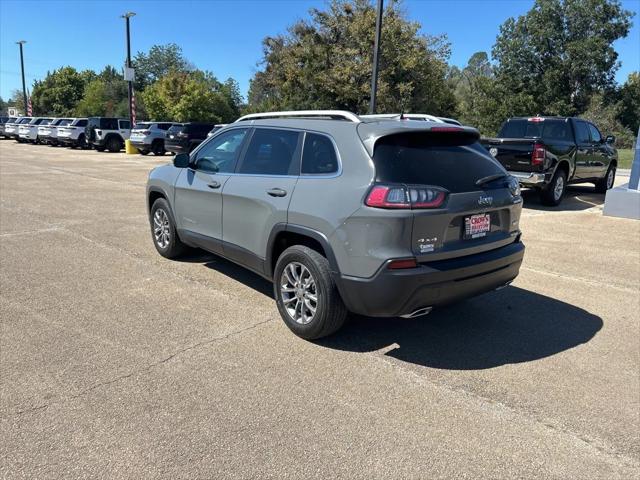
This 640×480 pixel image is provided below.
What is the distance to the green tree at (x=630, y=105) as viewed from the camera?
41.7m

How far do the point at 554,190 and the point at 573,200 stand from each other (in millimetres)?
2053

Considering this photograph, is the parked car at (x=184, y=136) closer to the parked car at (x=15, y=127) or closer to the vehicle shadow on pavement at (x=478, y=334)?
the parked car at (x=15, y=127)

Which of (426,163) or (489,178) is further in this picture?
(489,178)

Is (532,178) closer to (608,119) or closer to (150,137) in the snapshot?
(150,137)

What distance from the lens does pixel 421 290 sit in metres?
3.46

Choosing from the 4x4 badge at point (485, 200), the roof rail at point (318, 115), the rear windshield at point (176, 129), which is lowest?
the 4x4 badge at point (485, 200)

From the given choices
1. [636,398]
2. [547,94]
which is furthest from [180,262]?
[547,94]

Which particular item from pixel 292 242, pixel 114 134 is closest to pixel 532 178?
pixel 292 242

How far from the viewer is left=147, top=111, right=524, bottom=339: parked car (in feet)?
11.3

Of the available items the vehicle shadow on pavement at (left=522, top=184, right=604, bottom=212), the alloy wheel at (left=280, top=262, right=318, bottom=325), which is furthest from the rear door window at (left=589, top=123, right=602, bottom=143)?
the alloy wheel at (left=280, top=262, right=318, bottom=325)

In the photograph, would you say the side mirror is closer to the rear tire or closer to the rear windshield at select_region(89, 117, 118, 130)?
the rear tire

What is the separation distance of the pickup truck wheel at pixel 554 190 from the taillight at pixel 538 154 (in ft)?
2.43

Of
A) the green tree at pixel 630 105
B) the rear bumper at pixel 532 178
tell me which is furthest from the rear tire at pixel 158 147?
the green tree at pixel 630 105

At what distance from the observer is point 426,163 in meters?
3.68
